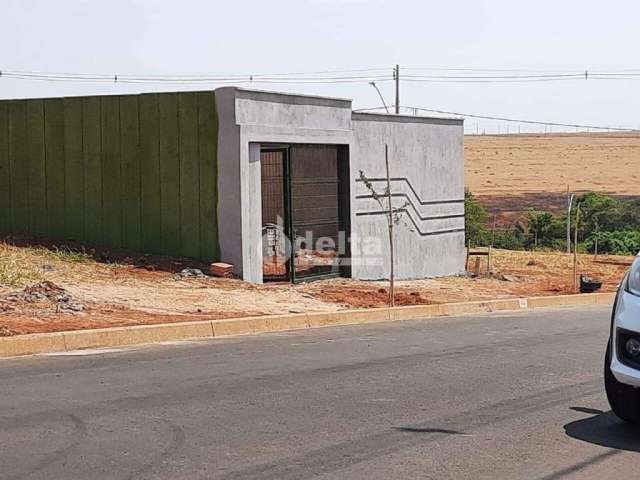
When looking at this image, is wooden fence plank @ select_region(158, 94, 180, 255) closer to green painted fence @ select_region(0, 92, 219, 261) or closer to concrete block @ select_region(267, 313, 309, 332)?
green painted fence @ select_region(0, 92, 219, 261)

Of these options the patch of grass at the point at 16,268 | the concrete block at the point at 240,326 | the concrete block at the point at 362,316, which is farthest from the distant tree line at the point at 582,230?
the concrete block at the point at 240,326

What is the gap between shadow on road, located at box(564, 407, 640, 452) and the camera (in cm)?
773

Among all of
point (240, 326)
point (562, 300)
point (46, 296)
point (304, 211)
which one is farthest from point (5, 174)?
point (562, 300)

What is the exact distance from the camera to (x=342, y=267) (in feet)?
75.8

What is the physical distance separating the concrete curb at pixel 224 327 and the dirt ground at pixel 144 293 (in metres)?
0.61

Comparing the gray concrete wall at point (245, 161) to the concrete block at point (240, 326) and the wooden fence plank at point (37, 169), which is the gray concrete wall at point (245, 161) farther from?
the concrete block at point (240, 326)

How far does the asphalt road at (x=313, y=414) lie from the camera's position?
691 cm

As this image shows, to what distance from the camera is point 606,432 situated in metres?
8.09

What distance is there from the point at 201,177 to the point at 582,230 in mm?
26016

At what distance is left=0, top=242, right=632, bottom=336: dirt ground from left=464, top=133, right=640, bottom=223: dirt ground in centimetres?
3798

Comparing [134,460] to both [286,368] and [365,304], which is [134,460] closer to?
[286,368]

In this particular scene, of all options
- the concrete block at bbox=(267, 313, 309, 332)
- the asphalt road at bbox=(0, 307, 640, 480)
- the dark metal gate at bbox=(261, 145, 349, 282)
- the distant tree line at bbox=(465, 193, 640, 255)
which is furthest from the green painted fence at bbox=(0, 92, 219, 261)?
the distant tree line at bbox=(465, 193, 640, 255)

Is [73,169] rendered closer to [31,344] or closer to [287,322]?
[287,322]

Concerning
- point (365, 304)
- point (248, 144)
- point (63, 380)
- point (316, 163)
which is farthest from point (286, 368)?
point (316, 163)
